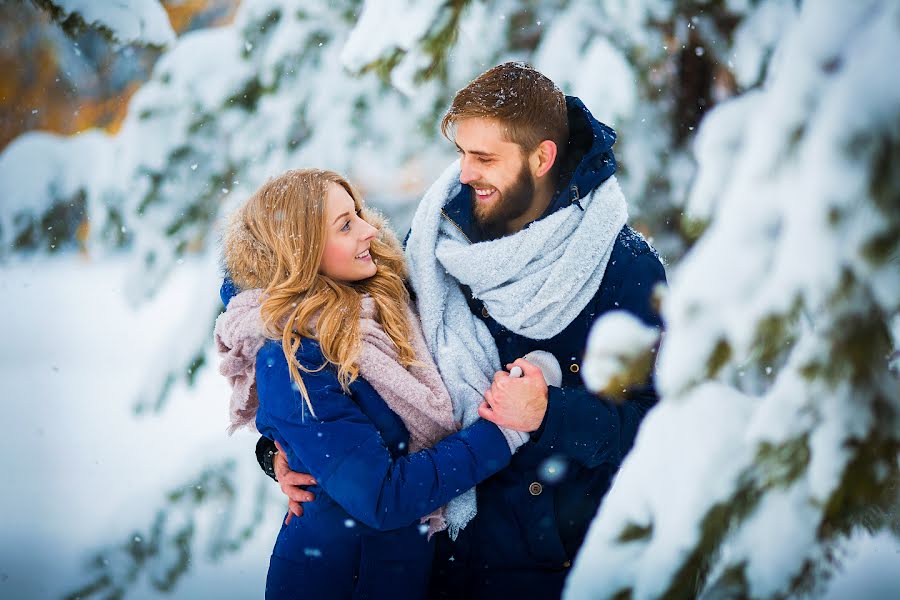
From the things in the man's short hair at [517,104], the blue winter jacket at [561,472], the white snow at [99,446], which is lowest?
the white snow at [99,446]

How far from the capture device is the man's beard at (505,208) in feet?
7.11

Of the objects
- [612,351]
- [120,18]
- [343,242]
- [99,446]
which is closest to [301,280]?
[343,242]

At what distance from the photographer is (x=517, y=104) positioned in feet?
6.97

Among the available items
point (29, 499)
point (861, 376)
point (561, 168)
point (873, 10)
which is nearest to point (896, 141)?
point (873, 10)

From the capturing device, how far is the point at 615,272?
203 centimetres

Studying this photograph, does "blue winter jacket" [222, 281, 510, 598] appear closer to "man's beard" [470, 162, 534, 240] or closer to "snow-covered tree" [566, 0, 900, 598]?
"snow-covered tree" [566, 0, 900, 598]

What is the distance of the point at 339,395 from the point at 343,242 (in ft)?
1.37

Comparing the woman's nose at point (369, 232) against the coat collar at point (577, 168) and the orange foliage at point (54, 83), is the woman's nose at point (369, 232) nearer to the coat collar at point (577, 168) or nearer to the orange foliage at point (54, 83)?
the coat collar at point (577, 168)

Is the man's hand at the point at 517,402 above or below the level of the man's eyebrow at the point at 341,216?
below

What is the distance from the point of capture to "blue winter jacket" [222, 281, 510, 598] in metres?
1.72

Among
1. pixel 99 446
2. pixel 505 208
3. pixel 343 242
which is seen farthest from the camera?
pixel 99 446

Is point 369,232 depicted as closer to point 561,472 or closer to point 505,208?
point 505,208

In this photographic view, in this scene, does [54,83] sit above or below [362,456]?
above

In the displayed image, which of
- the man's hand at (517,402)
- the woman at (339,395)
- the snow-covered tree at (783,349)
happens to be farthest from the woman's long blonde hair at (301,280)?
the snow-covered tree at (783,349)
